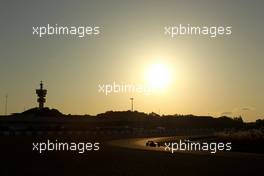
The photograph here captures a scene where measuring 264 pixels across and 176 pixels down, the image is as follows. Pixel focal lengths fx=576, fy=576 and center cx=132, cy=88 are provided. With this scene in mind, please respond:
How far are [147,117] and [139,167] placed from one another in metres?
123

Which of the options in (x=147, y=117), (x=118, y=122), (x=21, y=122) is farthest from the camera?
(x=147, y=117)

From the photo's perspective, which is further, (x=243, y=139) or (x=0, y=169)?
(x=243, y=139)

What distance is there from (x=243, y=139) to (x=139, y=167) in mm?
27290

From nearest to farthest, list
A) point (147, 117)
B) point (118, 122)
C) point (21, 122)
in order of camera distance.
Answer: point (21, 122)
point (118, 122)
point (147, 117)

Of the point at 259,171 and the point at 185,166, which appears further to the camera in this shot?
the point at 185,166

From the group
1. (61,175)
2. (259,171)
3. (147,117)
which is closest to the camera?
(61,175)

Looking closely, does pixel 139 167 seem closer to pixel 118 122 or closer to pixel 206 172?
pixel 206 172

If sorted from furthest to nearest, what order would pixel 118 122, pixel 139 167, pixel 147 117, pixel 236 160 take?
1. pixel 147 117
2. pixel 118 122
3. pixel 236 160
4. pixel 139 167

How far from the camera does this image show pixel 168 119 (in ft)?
492

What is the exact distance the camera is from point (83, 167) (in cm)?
2525

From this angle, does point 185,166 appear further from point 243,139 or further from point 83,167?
point 243,139

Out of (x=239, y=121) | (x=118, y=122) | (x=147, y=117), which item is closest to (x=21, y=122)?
(x=118, y=122)

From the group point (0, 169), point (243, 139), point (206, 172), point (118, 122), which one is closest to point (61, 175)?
point (0, 169)

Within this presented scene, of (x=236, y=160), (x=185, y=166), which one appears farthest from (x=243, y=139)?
(x=185, y=166)
